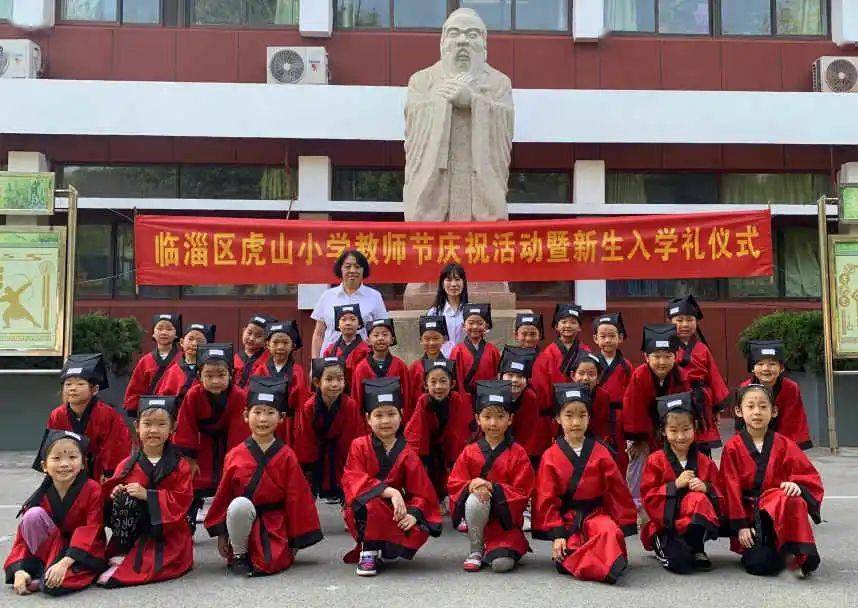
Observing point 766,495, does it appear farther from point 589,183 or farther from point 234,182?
point 234,182

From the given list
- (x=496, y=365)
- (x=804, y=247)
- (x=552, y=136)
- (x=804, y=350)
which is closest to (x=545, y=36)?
(x=552, y=136)

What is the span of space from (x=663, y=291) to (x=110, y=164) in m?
8.01

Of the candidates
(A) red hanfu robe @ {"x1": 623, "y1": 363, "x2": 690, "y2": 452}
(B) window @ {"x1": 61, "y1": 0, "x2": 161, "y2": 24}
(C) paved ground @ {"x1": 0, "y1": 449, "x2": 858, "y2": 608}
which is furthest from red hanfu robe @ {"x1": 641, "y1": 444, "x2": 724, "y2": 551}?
(B) window @ {"x1": 61, "y1": 0, "x2": 161, "y2": 24}

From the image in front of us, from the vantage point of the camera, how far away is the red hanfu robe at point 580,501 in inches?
171

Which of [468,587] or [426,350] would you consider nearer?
[468,587]

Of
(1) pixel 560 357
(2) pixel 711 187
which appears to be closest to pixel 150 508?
(1) pixel 560 357

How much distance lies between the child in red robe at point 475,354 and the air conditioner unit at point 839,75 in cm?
862

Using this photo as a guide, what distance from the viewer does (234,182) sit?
41.1 ft

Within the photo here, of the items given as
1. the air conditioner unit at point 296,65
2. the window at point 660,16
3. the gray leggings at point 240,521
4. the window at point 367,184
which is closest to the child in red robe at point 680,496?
the gray leggings at point 240,521

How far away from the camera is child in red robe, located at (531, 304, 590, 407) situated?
19.5ft

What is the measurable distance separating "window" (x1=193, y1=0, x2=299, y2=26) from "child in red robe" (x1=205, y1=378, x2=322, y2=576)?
933 centimetres

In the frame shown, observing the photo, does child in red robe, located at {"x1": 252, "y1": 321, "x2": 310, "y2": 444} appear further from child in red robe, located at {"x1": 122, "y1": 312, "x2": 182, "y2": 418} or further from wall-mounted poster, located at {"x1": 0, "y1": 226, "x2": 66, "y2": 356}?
wall-mounted poster, located at {"x1": 0, "y1": 226, "x2": 66, "y2": 356}

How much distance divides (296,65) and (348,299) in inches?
247

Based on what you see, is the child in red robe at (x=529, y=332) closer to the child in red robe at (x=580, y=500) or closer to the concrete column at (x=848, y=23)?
the child in red robe at (x=580, y=500)
